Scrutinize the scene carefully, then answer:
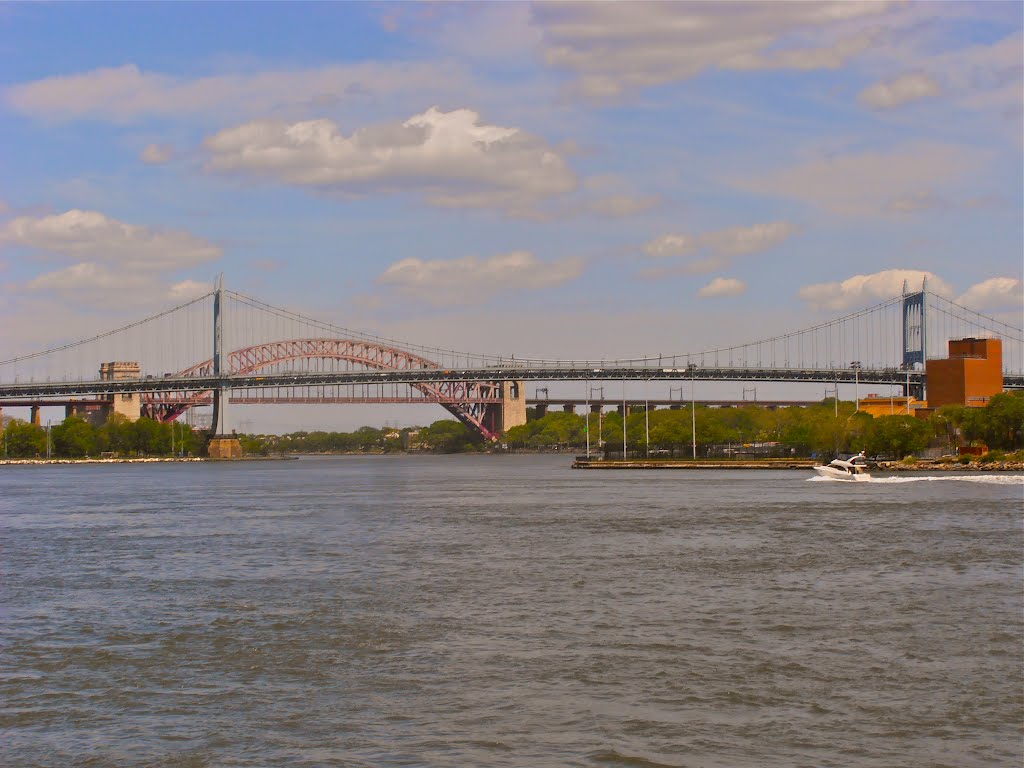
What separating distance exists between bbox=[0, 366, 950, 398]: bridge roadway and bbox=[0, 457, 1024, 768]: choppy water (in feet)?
243

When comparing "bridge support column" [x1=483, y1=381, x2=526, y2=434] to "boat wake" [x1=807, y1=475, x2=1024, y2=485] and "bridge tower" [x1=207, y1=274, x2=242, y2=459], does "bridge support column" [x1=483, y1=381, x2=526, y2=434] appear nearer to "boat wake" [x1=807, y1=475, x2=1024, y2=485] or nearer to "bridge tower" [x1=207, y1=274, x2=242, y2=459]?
"bridge tower" [x1=207, y1=274, x2=242, y2=459]

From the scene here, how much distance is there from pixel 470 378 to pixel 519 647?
10428cm

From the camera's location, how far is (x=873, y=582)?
21578 mm

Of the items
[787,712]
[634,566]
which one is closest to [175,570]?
[634,566]

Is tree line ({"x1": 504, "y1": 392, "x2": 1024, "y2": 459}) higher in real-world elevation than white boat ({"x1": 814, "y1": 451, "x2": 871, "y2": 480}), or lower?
higher

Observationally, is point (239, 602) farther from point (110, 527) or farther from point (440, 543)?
point (110, 527)

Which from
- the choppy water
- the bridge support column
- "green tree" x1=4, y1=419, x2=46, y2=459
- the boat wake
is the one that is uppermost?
the bridge support column

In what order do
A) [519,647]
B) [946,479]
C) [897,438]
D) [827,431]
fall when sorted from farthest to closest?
[827,431]
[897,438]
[946,479]
[519,647]

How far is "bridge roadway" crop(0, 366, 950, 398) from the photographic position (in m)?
107

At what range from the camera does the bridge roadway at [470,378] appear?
351ft

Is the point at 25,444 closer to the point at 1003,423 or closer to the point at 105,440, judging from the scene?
the point at 105,440

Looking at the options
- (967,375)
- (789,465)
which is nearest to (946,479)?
(789,465)

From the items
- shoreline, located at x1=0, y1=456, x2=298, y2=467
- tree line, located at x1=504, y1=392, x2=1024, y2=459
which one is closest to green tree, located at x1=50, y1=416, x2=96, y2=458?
shoreline, located at x1=0, y1=456, x2=298, y2=467

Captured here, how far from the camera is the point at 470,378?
393 ft
